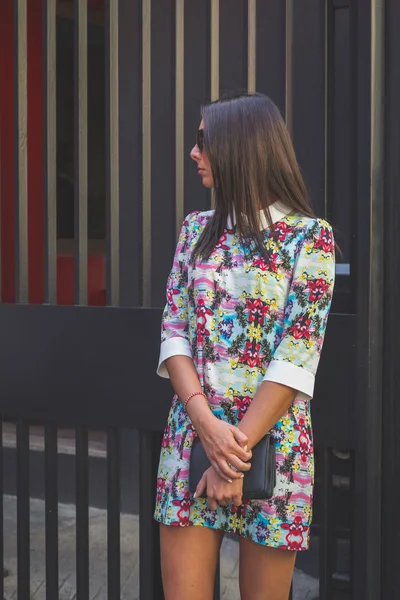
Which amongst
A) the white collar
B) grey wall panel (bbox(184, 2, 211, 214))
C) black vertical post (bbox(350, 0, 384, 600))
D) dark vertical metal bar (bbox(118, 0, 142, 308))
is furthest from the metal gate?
dark vertical metal bar (bbox(118, 0, 142, 308))

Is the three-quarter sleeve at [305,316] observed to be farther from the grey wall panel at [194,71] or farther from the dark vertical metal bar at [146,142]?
the grey wall panel at [194,71]

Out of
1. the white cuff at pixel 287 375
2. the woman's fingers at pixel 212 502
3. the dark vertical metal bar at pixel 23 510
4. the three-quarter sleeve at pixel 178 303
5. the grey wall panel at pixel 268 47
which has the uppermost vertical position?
the grey wall panel at pixel 268 47

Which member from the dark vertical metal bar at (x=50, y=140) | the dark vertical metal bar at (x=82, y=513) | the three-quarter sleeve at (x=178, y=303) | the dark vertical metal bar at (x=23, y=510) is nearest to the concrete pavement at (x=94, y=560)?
the dark vertical metal bar at (x=23, y=510)

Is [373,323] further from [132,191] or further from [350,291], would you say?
Answer: [132,191]

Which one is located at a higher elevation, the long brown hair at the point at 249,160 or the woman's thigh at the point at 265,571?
the long brown hair at the point at 249,160

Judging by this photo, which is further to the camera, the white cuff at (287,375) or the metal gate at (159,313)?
the metal gate at (159,313)

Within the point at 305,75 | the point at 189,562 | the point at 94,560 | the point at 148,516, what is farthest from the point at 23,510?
the point at 305,75

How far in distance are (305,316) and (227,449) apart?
1.17 ft

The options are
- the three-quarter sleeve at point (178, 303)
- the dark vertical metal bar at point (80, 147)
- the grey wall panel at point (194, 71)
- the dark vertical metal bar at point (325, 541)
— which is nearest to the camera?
the three-quarter sleeve at point (178, 303)

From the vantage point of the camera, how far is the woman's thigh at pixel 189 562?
84.4 inches

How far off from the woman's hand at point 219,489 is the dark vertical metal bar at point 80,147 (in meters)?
1.20

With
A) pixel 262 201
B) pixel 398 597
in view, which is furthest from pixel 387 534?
pixel 262 201

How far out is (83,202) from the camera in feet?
10.2

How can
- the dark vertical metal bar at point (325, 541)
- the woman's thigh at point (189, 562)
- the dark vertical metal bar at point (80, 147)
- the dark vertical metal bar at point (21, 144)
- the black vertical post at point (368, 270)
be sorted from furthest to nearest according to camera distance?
the dark vertical metal bar at point (21, 144) < the dark vertical metal bar at point (80, 147) < the dark vertical metal bar at point (325, 541) < the black vertical post at point (368, 270) < the woman's thigh at point (189, 562)
